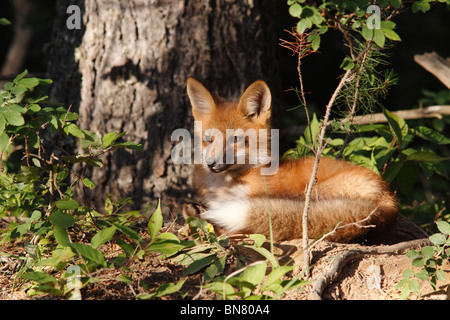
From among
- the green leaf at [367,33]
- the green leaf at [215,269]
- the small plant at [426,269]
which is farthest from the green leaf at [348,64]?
the green leaf at [215,269]

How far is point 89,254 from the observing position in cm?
212

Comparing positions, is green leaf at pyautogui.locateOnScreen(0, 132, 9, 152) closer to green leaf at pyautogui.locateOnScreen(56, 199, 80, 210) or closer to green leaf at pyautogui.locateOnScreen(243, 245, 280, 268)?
green leaf at pyautogui.locateOnScreen(56, 199, 80, 210)

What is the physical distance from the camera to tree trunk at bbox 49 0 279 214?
3.73 m

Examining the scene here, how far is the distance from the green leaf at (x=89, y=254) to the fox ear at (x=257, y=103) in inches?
66.5

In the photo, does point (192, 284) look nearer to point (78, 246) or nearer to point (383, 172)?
point (78, 246)

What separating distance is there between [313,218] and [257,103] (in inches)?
44.8

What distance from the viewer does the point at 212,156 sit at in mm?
3334

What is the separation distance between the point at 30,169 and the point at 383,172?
8.58 ft

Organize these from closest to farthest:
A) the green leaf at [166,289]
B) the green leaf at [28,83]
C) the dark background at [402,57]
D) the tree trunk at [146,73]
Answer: the green leaf at [166,289] → the green leaf at [28,83] → the tree trunk at [146,73] → the dark background at [402,57]

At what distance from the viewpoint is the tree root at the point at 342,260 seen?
7.21 ft

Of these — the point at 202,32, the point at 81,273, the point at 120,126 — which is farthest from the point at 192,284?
the point at 202,32

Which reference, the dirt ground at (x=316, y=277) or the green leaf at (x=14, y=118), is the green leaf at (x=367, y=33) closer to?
the dirt ground at (x=316, y=277)

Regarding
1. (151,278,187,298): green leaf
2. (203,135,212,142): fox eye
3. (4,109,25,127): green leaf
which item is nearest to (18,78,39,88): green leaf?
(4,109,25,127): green leaf

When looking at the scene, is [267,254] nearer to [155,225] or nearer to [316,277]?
[316,277]
